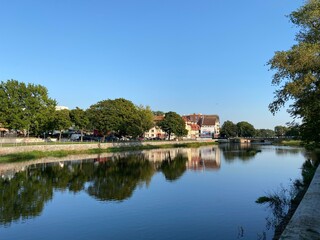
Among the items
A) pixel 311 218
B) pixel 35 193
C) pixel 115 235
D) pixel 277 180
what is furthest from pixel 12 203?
pixel 277 180

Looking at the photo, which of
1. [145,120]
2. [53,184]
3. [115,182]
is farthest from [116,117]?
[53,184]

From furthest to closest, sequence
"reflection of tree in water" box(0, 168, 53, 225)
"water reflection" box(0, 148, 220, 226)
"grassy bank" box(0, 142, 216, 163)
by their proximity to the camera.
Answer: "grassy bank" box(0, 142, 216, 163)
"water reflection" box(0, 148, 220, 226)
"reflection of tree in water" box(0, 168, 53, 225)

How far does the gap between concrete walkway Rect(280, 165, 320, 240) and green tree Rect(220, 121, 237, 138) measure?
547 ft

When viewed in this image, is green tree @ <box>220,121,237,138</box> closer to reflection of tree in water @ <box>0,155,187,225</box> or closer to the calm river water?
reflection of tree in water @ <box>0,155,187,225</box>

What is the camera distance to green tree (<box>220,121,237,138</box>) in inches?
7057

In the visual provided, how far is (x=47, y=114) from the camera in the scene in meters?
66.9

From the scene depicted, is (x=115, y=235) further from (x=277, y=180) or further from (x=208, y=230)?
(x=277, y=180)

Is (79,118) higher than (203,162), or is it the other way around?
(79,118)

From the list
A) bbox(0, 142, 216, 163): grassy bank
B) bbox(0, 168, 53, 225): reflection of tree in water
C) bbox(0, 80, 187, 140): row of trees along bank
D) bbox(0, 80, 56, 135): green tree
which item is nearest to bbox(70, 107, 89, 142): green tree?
bbox(0, 80, 187, 140): row of trees along bank

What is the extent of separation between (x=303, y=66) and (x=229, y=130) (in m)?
161

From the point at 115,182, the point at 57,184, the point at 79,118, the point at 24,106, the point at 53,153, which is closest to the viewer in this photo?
the point at 57,184

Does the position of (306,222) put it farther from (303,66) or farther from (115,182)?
(115,182)

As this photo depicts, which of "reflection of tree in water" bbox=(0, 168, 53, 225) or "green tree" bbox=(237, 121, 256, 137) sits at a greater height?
"green tree" bbox=(237, 121, 256, 137)

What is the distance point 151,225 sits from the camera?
53.6 ft
